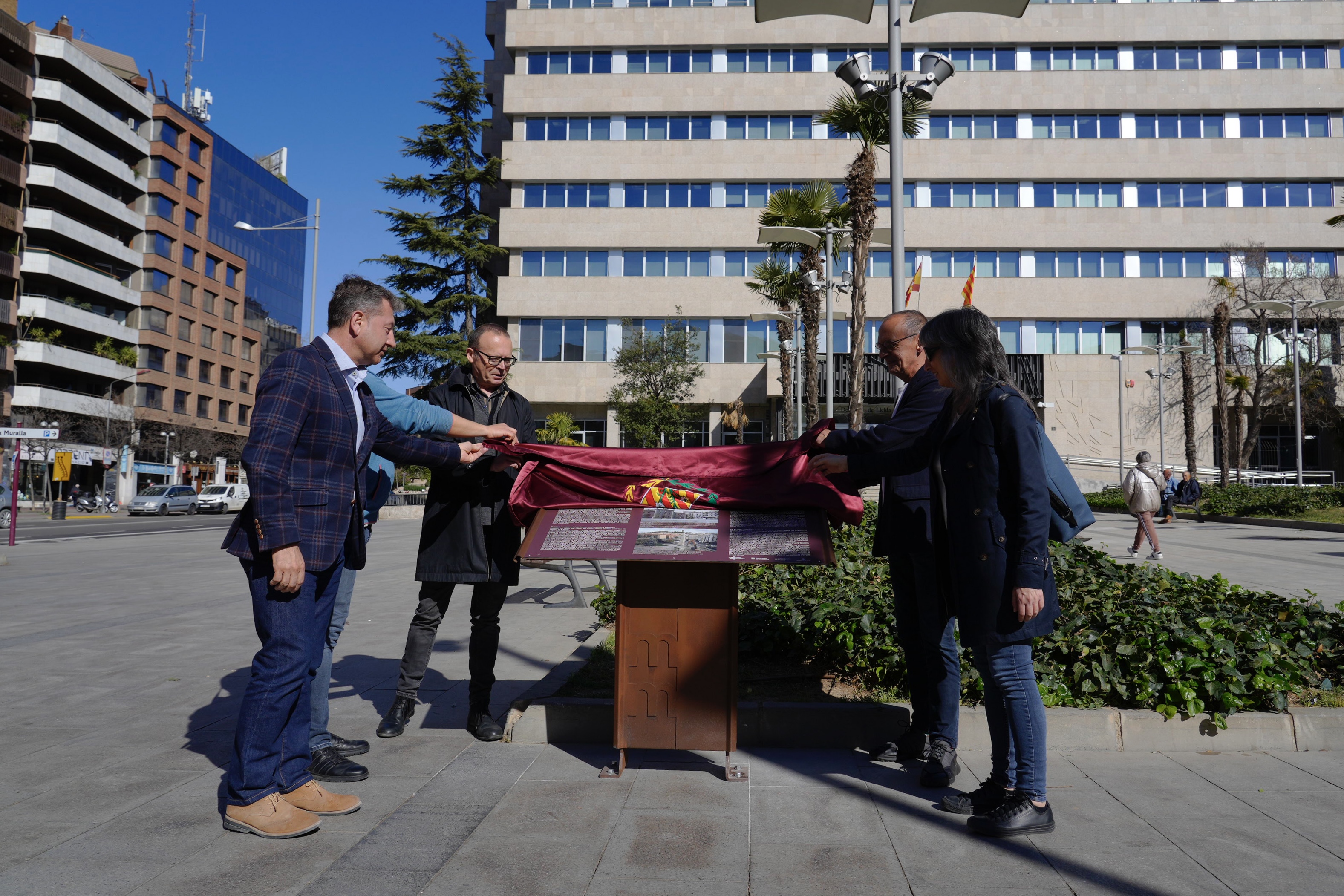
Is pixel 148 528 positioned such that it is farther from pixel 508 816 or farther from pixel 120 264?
pixel 120 264

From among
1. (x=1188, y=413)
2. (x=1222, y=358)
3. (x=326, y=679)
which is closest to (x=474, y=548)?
(x=326, y=679)

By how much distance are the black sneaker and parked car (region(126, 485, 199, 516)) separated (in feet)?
153

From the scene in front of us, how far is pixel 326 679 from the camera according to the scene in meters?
4.43

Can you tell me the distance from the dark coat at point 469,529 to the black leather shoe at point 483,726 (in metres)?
0.71

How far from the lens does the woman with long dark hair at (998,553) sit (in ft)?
11.6

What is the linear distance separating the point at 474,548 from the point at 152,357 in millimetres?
65033

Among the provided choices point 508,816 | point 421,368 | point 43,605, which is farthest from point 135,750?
point 421,368

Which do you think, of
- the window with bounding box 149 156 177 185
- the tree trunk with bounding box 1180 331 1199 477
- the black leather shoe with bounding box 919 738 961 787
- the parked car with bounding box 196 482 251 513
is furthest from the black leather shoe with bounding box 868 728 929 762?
the window with bounding box 149 156 177 185

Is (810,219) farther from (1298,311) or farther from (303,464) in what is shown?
(1298,311)

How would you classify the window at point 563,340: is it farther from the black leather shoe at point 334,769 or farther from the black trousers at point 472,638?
the black leather shoe at point 334,769

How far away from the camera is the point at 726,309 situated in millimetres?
45656

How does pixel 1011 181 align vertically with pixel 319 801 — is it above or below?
above

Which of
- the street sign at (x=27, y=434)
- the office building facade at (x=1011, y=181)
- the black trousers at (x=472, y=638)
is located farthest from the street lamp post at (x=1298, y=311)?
the street sign at (x=27, y=434)

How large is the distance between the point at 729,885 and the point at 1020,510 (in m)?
1.74
